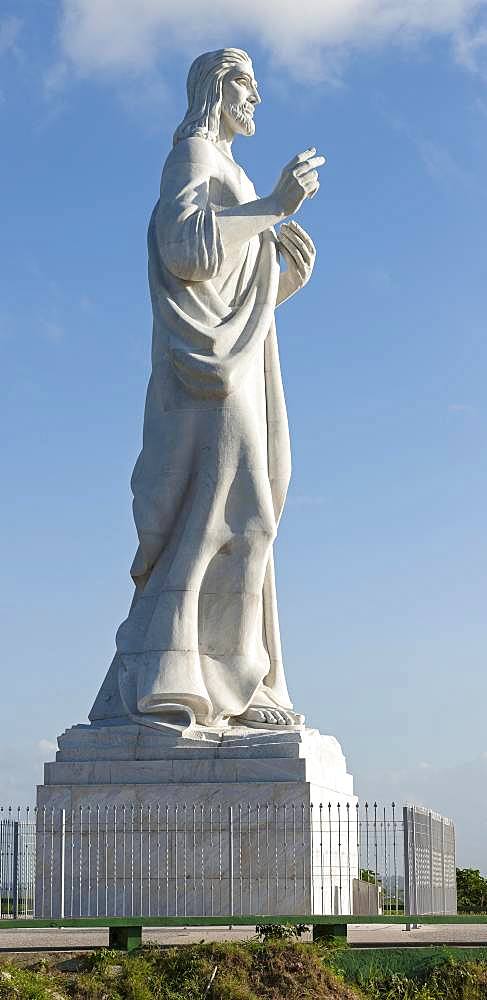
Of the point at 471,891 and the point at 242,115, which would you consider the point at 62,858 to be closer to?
the point at 242,115

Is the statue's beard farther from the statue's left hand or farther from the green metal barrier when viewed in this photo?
the green metal barrier

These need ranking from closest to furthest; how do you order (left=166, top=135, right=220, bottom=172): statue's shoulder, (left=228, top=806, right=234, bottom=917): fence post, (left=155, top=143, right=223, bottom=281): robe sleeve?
(left=228, top=806, right=234, bottom=917): fence post → (left=155, top=143, right=223, bottom=281): robe sleeve → (left=166, top=135, right=220, bottom=172): statue's shoulder

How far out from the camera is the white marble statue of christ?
52.7 ft

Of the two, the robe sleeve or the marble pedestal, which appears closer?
the marble pedestal

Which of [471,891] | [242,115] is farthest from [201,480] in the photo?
[471,891]

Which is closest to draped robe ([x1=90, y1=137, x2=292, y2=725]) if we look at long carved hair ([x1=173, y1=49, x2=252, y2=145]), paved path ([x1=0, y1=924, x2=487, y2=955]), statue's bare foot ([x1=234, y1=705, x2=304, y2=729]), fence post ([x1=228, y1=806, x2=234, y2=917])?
statue's bare foot ([x1=234, y1=705, x2=304, y2=729])

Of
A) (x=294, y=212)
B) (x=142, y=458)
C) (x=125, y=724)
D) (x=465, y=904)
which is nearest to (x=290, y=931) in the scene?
(x=125, y=724)

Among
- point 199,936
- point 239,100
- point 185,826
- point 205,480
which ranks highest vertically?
point 239,100

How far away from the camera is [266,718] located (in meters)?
16.1

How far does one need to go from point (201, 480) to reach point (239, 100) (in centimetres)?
428

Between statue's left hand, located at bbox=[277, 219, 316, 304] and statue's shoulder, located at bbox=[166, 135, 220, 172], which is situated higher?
statue's shoulder, located at bbox=[166, 135, 220, 172]

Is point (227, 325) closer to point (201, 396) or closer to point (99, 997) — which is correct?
point (201, 396)

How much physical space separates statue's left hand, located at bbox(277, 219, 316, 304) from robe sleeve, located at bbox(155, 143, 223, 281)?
3.63 feet

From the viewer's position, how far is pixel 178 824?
50.5 ft
